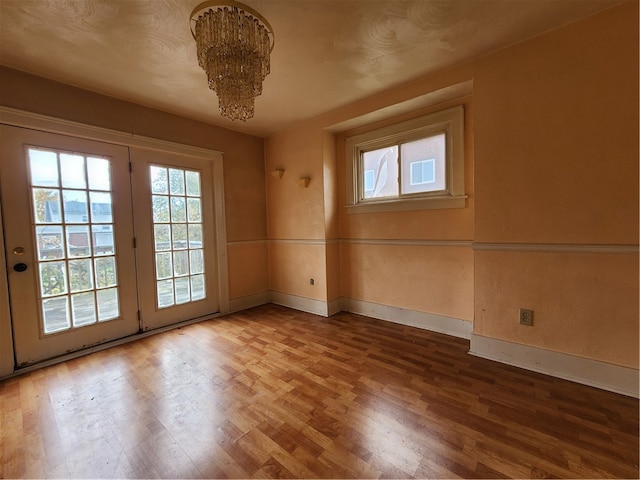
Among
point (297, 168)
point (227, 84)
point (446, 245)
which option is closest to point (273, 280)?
point (297, 168)

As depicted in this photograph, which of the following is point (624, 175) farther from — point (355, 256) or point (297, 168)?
point (297, 168)

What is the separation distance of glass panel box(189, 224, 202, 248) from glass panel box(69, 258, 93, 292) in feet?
3.22

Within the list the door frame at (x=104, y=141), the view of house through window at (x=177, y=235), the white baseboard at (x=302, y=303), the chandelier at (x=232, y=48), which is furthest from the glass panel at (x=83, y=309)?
the chandelier at (x=232, y=48)

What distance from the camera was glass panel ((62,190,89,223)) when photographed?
2428 mm

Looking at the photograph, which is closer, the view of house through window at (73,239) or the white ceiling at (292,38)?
the white ceiling at (292,38)

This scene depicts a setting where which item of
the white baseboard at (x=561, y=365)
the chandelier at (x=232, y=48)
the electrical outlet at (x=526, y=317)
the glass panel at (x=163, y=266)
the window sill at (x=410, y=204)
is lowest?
the white baseboard at (x=561, y=365)

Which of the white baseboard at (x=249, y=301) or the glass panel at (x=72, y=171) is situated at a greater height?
the glass panel at (x=72, y=171)

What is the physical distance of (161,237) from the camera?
305 centimetres

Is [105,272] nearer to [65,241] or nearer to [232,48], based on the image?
[65,241]

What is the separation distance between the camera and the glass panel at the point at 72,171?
2.43 m

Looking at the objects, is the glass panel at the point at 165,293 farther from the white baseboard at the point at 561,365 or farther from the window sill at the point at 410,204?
the white baseboard at the point at 561,365

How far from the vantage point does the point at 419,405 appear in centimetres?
171

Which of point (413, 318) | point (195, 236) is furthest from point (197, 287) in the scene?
point (413, 318)

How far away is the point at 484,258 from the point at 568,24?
5.53ft
